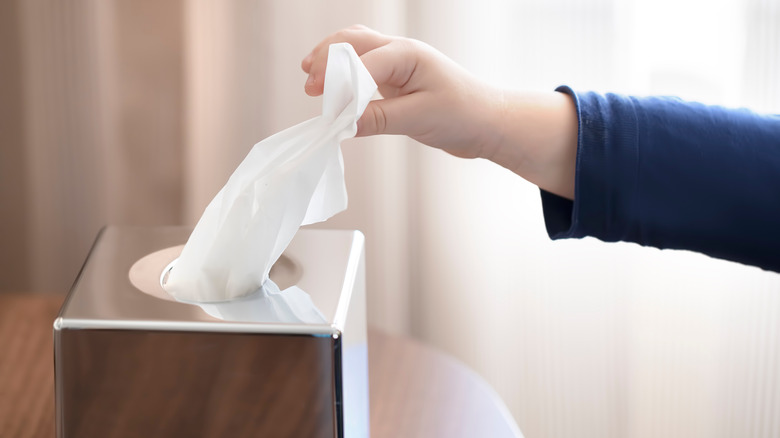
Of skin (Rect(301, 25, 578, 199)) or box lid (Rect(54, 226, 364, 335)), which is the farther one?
skin (Rect(301, 25, 578, 199))

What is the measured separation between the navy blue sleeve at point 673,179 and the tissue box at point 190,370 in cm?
27

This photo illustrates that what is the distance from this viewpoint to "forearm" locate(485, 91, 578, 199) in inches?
23.3

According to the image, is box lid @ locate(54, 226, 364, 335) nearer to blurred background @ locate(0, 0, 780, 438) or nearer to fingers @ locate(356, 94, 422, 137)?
fingers @ locate(356, 94, 422, 137)

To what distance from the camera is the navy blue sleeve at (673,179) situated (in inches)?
23.7

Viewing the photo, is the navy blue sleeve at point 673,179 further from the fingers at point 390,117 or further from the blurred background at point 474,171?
the blurred background at point 474,171

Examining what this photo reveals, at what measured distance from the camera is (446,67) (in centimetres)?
54

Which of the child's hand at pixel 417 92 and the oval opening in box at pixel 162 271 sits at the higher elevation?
the child's hand at pixel 417 92

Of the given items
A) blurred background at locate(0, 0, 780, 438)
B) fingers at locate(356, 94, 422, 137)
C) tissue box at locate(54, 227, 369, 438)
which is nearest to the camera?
tissue box at locate(54, 227, 369, 438)

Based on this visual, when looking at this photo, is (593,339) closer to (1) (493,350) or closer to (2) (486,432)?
(1) (493,350)

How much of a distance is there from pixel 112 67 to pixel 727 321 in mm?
999

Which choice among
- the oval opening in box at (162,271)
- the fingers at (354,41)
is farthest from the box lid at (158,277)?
the fingers at (354,41)

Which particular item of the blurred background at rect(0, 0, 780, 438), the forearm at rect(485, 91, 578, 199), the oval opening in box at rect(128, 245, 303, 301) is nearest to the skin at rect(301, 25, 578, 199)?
the forearm at rect(485, 91, 578, 199)

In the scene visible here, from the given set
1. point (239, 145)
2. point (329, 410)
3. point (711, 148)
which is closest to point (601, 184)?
point (711, 148)

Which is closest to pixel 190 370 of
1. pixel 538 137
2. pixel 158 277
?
pixel 158 277
